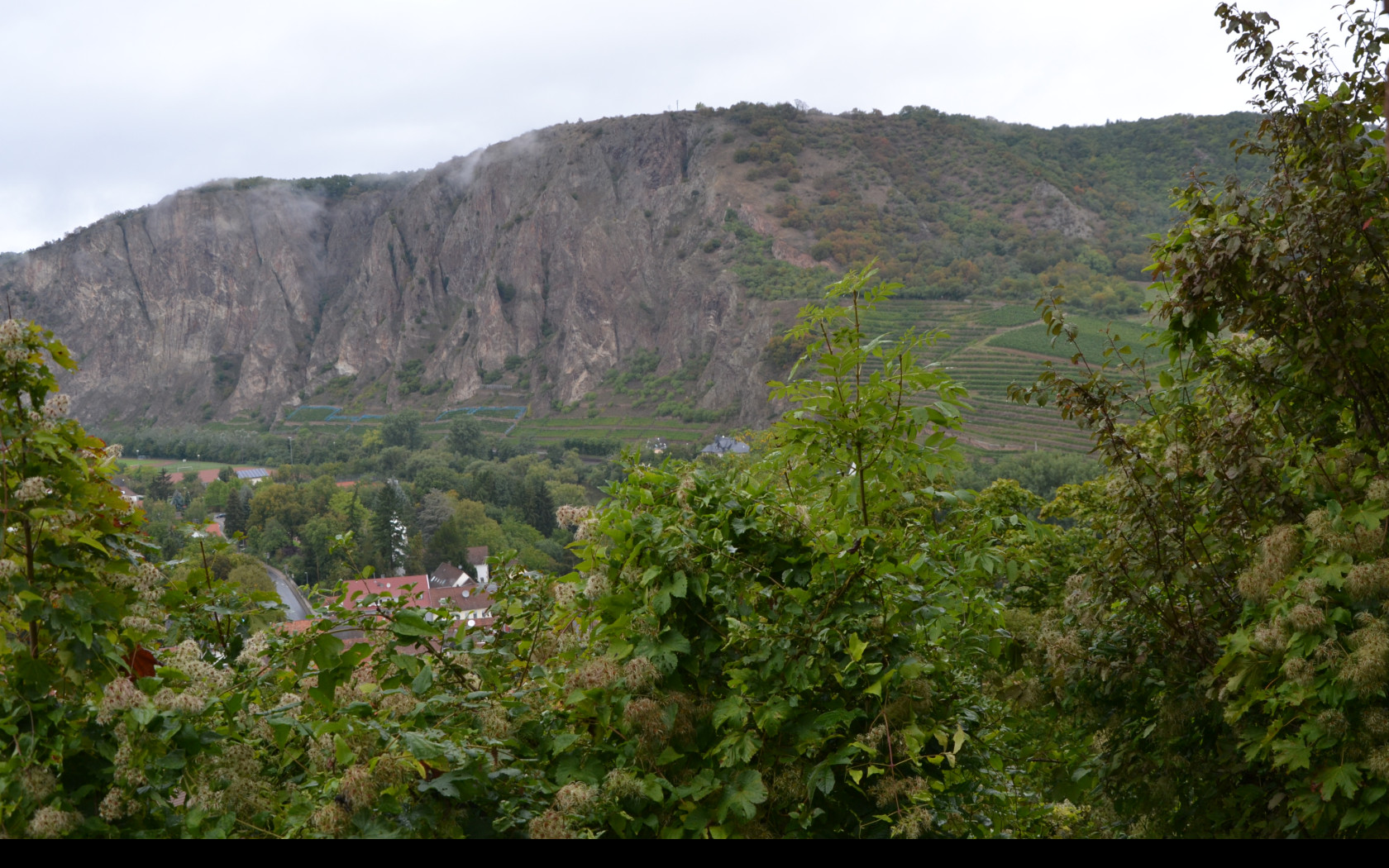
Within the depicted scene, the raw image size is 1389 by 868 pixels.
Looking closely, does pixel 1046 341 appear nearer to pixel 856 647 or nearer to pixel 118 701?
pixel 856 647

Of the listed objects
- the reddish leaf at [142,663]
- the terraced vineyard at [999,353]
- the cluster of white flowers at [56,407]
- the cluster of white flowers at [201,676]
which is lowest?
the terraced vineyard at [999,353]

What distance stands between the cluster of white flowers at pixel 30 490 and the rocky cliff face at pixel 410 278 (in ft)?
246

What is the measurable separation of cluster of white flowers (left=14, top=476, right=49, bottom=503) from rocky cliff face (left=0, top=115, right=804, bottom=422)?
7500 centimetres

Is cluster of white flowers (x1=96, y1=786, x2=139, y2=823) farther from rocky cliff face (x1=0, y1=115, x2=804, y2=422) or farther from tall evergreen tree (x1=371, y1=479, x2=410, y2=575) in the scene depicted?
rocky cliff face (x1=0, y1=115, x2=804, y2=422)

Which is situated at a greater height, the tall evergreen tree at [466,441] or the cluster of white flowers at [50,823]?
the cluster of white flowers at [50,823]

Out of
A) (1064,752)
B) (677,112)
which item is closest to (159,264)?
(677,112)

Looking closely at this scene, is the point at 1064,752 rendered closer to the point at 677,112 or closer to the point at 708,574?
the point at 708,574

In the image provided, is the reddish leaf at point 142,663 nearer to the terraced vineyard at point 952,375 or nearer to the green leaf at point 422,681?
the green leaf at point 422,681

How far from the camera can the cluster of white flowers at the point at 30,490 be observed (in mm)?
1406

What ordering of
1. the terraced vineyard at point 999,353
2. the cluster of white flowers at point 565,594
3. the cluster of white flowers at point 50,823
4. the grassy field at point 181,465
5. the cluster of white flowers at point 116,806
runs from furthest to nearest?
the grassy field at point 181,465, the terraced vineyard at point 999,353, the cluster of white flowers at point 565,594, the cluster of white flowers at point 116,806, the cluster of white flowers at point 50,823

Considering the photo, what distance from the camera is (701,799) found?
1.76 metres

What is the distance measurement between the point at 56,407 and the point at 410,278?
11679 centimetres

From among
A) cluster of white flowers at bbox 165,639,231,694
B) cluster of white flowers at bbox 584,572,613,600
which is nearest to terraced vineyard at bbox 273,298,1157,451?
cluster of white flowers at bbox 584,572,613,600

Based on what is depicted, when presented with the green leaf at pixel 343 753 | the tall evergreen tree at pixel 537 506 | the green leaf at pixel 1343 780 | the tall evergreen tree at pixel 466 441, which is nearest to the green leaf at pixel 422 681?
the green leaf at pixel 343 753
